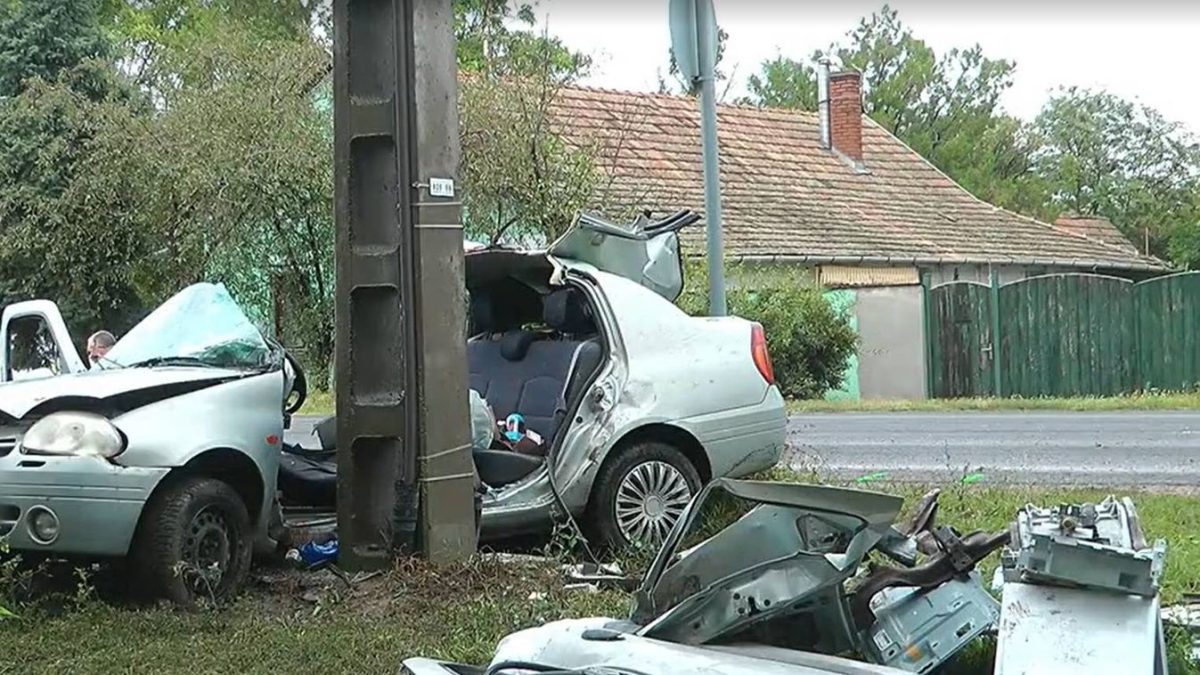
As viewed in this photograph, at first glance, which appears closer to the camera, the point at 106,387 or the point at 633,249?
the point at 106,387

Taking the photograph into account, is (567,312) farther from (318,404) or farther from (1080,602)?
(318,404)

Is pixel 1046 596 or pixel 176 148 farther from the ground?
pixel 176 148

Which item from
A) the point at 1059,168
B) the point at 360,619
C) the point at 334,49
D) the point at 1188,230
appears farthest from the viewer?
the point at 1059,168

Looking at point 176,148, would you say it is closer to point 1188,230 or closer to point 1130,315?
point 1130,315

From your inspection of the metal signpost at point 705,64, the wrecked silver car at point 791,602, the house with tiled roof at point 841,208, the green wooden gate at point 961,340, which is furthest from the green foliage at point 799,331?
the wrecked silver car at point 791,602

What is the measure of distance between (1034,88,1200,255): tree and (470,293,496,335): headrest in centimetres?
5027

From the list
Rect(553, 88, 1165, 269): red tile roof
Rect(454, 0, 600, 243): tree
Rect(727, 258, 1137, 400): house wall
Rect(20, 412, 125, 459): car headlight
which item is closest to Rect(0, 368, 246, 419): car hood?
Rect(20, 412, 125, 459): car headlight

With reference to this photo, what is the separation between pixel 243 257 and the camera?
2161 cm

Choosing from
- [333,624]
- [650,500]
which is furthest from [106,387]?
[650,500]

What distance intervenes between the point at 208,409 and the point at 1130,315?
18.1 m

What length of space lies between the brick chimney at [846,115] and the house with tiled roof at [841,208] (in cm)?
3

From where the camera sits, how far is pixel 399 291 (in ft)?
23.5

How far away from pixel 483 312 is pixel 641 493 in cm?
171

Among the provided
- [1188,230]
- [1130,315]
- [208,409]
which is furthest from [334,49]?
[1188,230]
